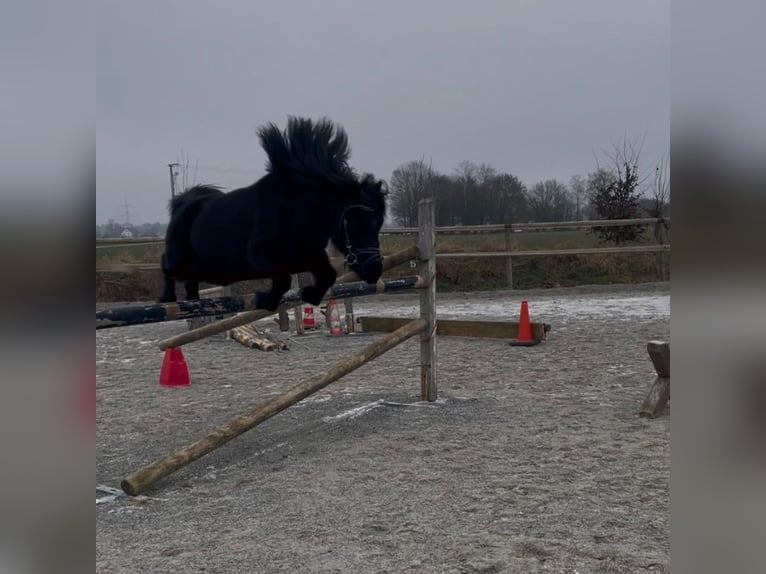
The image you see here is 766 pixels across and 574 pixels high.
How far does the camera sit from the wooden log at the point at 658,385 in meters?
4.12

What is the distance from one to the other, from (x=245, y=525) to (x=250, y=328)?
17.1ft

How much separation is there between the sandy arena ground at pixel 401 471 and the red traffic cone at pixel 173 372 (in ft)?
0.37

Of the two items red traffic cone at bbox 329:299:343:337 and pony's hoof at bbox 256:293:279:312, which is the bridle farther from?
red traffic cone at bbox 329:299:343:337

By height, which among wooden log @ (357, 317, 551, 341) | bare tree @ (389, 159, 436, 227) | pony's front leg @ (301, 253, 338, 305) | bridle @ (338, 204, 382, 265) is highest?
bare tree @ (389, 159, 436, 227)

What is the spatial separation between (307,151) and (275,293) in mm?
402

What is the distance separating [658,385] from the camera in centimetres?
422

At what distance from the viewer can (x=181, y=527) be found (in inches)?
107

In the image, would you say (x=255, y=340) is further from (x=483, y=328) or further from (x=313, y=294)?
(x=313, y=294)

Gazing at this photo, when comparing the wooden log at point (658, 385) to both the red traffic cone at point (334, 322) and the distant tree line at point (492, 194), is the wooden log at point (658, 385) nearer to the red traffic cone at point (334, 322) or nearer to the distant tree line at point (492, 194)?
the distant tree line at point (492, 194)

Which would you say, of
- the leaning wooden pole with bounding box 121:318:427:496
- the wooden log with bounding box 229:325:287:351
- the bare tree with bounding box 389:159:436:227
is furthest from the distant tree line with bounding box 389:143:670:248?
the wooden log with bounding box 229:325:287:351

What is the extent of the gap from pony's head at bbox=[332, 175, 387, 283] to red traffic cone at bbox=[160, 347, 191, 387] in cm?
446

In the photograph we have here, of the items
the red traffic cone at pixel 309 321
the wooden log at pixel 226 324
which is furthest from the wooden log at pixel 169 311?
the red traffic cone at pixel 309 321

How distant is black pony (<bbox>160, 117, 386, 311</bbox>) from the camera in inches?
55.5
